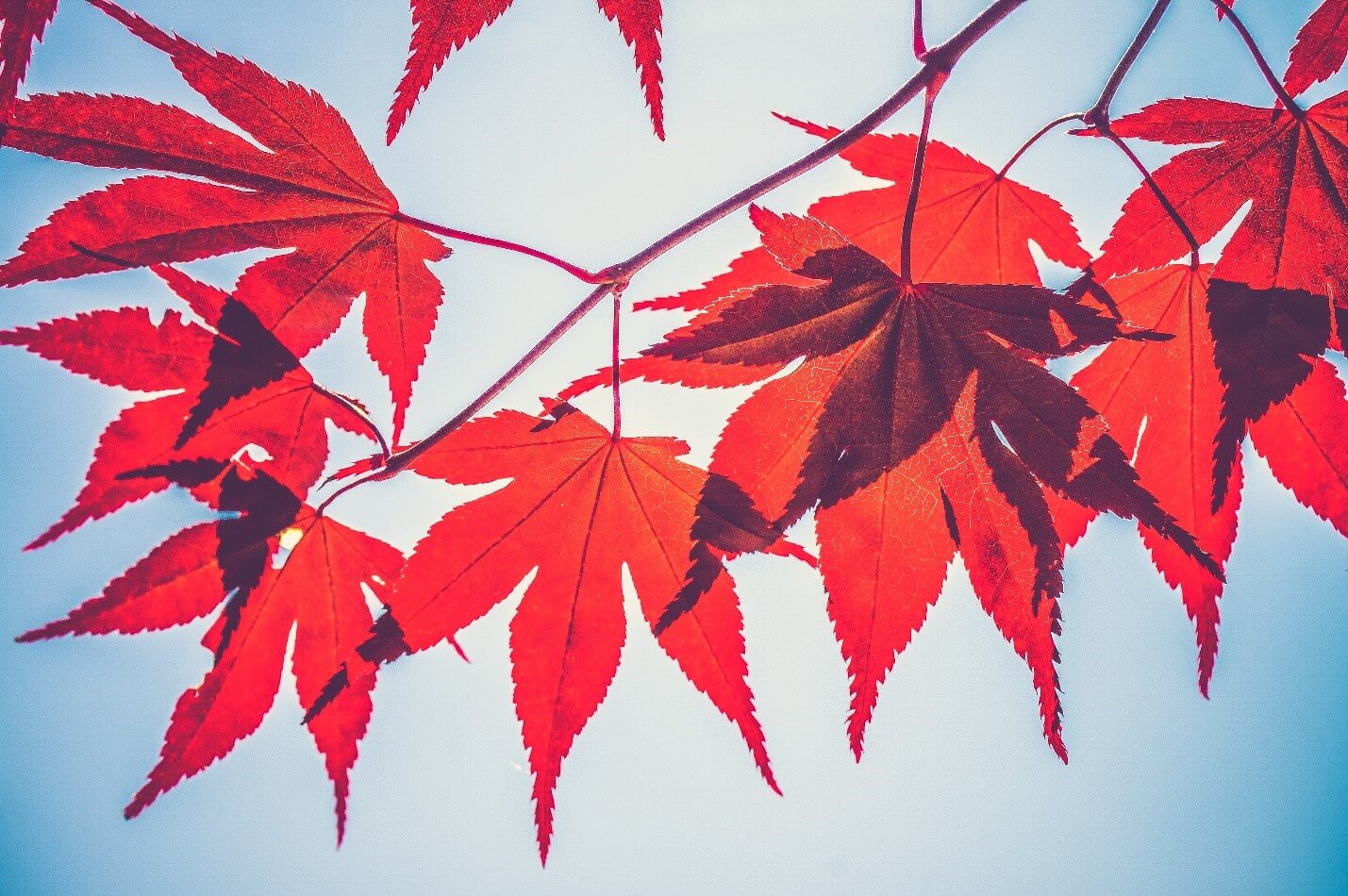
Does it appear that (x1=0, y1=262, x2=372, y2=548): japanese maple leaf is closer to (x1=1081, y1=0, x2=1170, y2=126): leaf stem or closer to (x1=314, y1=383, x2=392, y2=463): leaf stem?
(x1=314, y1=383, x2=392, y2=463): leaf stem

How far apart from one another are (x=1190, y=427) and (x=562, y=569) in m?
0.79

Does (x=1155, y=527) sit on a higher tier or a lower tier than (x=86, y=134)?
lower

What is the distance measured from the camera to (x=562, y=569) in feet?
2.99

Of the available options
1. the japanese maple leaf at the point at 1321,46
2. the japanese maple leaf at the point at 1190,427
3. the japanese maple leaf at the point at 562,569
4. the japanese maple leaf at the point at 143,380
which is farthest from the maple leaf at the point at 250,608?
the japanese maple leaf at the point at 1321,46

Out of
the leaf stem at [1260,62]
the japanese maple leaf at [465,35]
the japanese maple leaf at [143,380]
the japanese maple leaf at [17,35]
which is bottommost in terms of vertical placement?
the japanese maple leaf at [143,380]

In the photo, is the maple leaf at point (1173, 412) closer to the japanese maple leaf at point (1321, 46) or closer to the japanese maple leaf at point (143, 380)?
the japanese maple leaf at point (1321, 46)

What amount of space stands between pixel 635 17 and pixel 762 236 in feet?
0.75

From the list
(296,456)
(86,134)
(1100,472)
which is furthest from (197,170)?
(1100,472)

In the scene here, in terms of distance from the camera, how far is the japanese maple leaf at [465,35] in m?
0.68

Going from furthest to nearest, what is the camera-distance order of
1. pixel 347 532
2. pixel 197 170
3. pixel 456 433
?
pixel 347 532, pixel 456 433, pixel 197 170

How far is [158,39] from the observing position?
709mm

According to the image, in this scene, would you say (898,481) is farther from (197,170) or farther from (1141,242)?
(197,170)

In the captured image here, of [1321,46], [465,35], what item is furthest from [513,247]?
[1321,46]

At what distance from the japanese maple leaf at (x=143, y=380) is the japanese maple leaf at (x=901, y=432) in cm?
52
